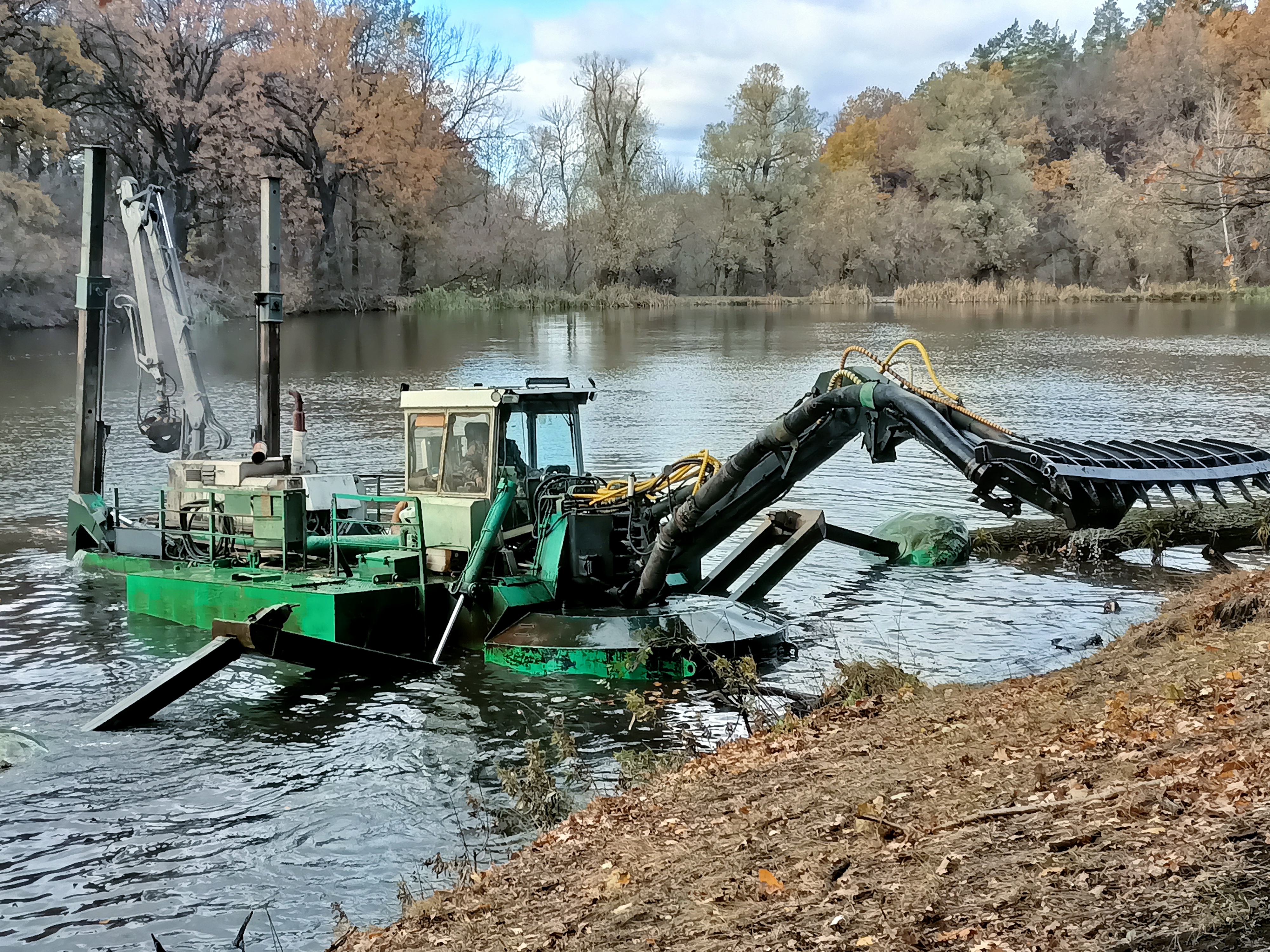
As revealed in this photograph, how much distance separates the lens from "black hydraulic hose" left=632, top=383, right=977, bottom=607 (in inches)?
363

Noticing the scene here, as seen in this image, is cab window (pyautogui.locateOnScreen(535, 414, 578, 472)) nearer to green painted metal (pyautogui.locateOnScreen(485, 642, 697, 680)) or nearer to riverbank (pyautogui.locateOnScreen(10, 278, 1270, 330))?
green painted metal (pyautogui.locateOnScreen(485, 642, 697, 680))

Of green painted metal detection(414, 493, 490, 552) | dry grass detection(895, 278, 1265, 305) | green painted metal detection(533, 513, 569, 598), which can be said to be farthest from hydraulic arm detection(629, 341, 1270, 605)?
dry grass detection(895, 278, 1265, 305)

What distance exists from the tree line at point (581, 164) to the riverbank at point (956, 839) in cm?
5412

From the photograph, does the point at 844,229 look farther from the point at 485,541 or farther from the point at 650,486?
the point at 485,541

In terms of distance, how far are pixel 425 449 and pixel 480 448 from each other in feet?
2.59

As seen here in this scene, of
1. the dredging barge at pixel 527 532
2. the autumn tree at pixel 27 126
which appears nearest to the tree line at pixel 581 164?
the autumn tree at pixel 27 126

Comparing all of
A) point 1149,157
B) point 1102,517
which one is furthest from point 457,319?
point 1102,517

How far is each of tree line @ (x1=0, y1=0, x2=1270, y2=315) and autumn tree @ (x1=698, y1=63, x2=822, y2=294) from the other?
19 centimetres

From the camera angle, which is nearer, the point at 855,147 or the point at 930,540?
the point at 930,540

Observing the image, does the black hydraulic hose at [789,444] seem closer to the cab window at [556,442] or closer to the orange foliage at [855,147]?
the cab window at [556,442]

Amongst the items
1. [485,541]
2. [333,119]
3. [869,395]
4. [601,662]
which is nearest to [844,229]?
[333,119]

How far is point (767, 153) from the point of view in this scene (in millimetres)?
93562

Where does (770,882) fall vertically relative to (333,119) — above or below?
below

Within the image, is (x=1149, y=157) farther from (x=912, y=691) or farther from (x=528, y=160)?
(x=912, y=691)
